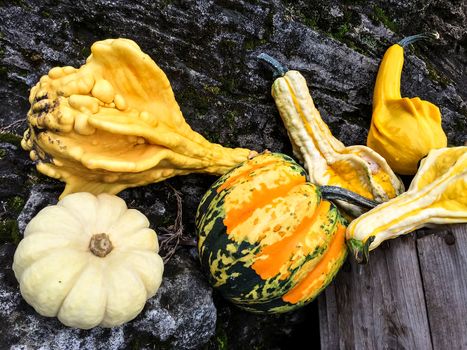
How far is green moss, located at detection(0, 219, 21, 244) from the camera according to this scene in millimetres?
1985

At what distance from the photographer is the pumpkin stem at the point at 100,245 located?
172cm

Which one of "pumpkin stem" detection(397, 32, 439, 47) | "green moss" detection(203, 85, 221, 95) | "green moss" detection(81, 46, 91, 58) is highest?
"pumpkin stem" detection(397, 32, 439, 47)

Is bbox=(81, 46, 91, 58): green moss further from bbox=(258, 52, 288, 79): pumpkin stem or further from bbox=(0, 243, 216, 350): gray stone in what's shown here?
bbox=(0, 243, 216, 350): gray stone

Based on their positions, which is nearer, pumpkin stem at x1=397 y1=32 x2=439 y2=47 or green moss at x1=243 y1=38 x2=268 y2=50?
green moss at x1=243 y1=38 x2=268 y2=50

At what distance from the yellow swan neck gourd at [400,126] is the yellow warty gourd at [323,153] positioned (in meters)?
0.13

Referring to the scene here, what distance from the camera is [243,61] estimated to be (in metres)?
2.46

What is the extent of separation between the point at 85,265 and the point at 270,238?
0.74 metres

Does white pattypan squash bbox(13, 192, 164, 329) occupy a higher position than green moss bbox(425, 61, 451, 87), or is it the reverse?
green moss bbox(425, 61, 451, 87)

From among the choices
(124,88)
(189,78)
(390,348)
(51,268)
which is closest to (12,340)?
(51,268)

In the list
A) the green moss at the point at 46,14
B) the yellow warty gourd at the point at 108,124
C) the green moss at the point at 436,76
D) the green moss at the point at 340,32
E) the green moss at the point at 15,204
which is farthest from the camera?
the green moss at the point at 436,76

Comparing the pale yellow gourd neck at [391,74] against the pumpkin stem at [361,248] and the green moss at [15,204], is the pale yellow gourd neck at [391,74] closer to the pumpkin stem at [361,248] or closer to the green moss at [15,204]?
the pumpkin stem at [361,248]

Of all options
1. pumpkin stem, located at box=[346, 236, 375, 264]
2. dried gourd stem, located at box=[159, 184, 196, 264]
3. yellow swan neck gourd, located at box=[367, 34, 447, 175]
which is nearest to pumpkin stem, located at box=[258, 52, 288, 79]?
yellow swan neck gourd, located at box=[367, 34, 447, 175]

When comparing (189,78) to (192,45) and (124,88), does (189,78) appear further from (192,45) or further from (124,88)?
(124,88)

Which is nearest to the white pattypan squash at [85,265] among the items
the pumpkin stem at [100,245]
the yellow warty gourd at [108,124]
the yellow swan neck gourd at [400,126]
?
the pumpkin stem at [100,245]
